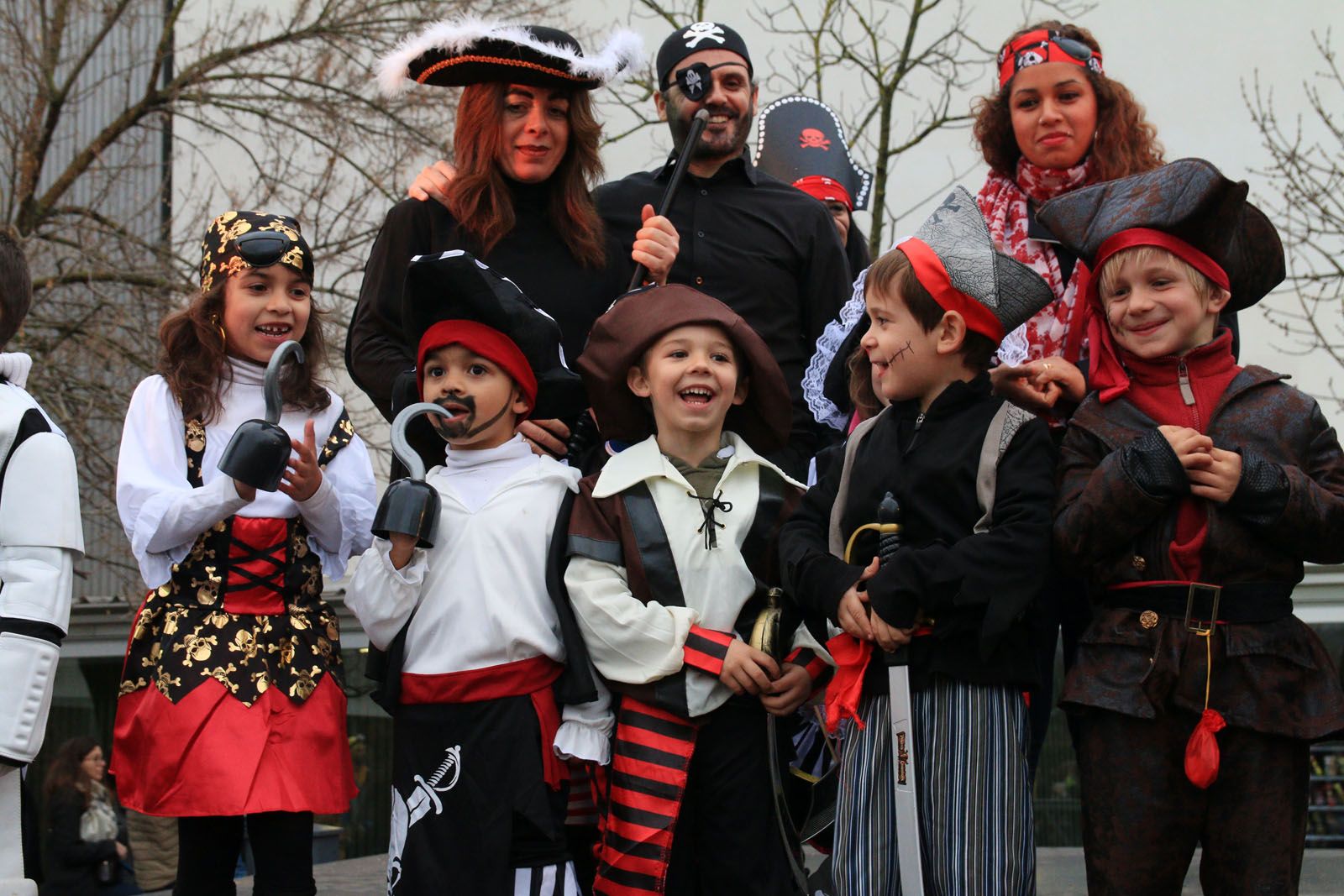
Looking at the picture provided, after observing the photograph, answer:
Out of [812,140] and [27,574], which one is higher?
[812,140]

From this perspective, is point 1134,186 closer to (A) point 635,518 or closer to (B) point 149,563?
(A) point 635,518

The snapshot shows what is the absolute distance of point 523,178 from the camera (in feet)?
14.2

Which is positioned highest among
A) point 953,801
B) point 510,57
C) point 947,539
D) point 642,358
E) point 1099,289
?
point 510,57

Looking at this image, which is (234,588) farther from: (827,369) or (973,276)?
(973,276)

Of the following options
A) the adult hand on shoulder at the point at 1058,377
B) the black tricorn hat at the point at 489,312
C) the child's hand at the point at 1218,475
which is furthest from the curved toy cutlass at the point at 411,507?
the child's hand at the point at 1218,475

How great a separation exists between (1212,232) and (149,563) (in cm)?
248

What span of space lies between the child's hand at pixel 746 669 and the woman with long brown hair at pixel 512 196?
43.6 inches

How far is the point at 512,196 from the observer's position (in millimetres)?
4383

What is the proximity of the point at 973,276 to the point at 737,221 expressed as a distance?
1205 millimetres

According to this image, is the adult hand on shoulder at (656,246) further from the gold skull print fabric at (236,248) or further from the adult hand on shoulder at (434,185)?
the gold skull print fabric at (236,248)

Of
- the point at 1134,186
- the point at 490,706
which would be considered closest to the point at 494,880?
the point at 490,706

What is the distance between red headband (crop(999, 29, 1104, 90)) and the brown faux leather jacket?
118cm

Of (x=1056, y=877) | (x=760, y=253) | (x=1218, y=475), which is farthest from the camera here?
(x=1056, y=877)

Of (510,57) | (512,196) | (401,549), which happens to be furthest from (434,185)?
(401,549)
